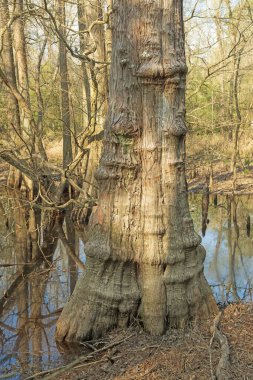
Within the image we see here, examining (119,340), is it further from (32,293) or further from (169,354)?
(32,293)

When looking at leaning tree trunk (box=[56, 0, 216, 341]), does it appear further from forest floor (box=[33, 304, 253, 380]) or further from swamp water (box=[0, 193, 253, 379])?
swamp water (box=[0, 193, 253, 379])

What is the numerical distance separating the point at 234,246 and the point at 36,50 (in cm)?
874

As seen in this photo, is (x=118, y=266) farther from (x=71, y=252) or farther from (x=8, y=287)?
(x=71, y=252)

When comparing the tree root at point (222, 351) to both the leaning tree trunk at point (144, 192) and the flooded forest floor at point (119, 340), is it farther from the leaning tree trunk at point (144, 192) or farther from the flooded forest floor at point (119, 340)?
the leaning tree trunk at point (144, 192)

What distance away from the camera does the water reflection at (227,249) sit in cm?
605

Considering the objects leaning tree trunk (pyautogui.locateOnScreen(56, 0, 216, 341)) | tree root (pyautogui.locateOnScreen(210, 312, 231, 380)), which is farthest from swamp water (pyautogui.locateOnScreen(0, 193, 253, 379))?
tree root (pyautogui.locateOnScreen(210, 312, 231, 380))

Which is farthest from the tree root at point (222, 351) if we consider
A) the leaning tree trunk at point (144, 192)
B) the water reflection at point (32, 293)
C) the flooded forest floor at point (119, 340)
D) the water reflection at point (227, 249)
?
the water reflection at point (32, 293)

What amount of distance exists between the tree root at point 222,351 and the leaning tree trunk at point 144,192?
31cm

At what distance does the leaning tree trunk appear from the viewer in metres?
3.54

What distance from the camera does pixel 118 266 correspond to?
3.73m

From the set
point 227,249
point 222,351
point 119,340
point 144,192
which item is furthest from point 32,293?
point 227,249

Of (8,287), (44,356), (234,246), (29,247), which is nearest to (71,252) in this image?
(29,247)

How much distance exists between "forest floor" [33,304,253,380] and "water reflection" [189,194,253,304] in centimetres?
129

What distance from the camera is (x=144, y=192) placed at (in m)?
3.66
